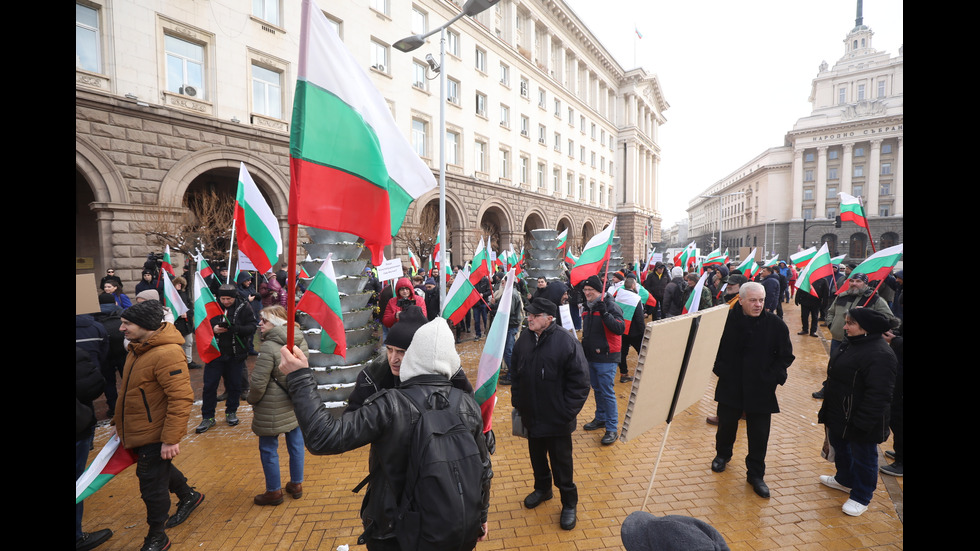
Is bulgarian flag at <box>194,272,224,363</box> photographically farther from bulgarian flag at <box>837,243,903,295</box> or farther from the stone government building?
bulgarian flag at <box>837,243,903,295</box>

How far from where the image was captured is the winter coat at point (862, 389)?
12.4 ft

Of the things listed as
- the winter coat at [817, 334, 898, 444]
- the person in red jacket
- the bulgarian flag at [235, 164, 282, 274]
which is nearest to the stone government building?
the bulgarian flag at [235, 164, 282, 274]

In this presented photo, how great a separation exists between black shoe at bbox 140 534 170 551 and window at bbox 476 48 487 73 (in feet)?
88.7

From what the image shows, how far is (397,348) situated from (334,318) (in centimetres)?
78

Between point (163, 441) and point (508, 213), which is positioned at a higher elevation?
point (508, 213)

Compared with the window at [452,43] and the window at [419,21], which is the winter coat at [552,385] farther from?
the window at [452,43]

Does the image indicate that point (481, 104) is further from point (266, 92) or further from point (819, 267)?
point (819, 267)

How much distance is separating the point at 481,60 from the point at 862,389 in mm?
27278

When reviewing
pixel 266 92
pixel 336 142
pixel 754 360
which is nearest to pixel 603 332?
pixel 754 360

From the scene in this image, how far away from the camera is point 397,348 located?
9.11ft

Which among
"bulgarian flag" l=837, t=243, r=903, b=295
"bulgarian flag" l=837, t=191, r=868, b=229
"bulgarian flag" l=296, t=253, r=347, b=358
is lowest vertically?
"bulgarian flag" l=296, t=253, r=347, b=358

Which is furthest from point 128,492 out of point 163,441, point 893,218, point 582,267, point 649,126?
point 893,218

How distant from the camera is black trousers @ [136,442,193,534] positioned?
→ 3.42m
